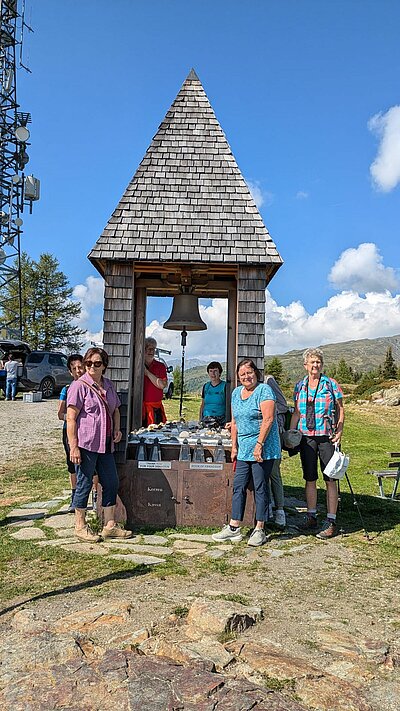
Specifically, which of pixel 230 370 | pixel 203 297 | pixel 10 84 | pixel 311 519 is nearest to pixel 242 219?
pixel 203 297

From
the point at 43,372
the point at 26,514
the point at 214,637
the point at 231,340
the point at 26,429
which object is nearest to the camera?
the point at 214,637

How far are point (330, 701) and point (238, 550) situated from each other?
8.91ft

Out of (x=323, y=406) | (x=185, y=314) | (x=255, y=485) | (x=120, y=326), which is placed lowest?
(x=255, y=485)

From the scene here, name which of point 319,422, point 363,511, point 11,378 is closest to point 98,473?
point 319,422

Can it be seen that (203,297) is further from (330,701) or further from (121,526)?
(330,701)

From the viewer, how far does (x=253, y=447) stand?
19.0 ft

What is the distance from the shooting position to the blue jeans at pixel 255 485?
5.80m

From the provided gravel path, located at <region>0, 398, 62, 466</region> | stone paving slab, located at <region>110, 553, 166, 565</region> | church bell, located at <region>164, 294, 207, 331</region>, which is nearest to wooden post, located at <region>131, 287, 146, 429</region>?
church bell, located at <region>164, 294, 207, 331</region>

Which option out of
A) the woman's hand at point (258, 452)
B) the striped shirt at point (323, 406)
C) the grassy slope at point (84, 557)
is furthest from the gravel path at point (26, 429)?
the striped shirt at point (323, 406)

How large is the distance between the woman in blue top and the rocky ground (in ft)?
1.25

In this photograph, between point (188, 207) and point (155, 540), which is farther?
point (188, 207)

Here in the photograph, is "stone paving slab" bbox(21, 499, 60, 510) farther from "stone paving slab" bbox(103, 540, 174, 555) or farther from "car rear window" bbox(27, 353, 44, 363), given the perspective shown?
"car rear window" bbox(27, 353, 44, 363)

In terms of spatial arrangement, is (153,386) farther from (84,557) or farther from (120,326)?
(84,557)

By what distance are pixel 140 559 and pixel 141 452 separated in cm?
143
